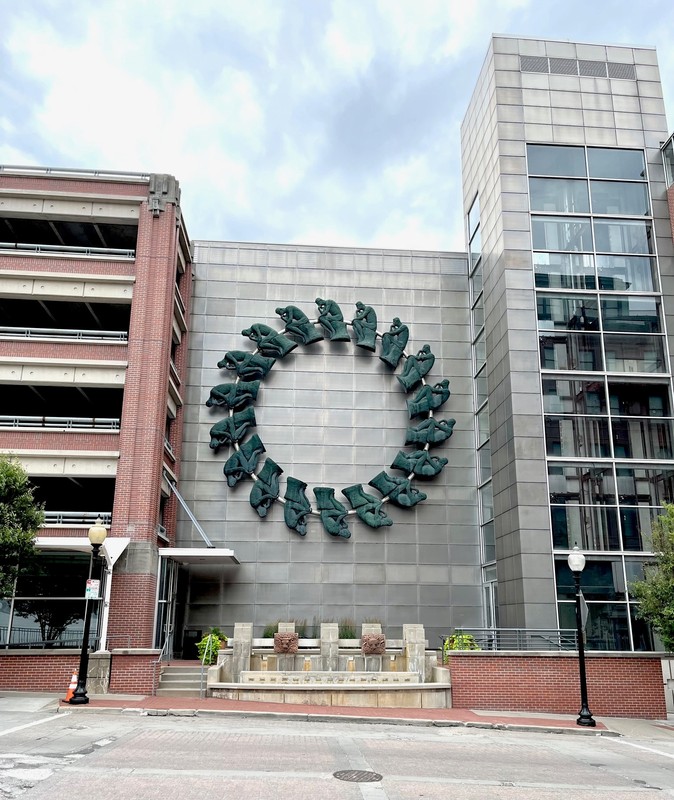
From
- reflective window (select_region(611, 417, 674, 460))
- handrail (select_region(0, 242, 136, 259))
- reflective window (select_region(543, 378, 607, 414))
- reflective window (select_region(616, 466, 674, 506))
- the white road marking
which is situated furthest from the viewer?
handrail (select_region(0, 242, 136, 259))

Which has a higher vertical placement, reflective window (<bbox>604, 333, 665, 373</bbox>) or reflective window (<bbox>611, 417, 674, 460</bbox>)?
reflective window (<bbox>604, 333, 665, 373</bbox>)

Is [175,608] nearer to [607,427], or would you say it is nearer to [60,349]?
[60,349]

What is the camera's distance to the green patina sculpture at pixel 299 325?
1336 inches

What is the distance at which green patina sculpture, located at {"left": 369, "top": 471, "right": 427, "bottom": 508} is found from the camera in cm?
3195

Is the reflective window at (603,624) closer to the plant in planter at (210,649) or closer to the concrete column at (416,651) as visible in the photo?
the concrete column at (416,651)

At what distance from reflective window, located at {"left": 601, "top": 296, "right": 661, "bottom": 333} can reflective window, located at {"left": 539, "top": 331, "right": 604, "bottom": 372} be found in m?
0.97

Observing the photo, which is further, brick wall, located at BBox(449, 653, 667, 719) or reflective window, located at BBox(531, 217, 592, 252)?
reflective window, located at BBox(531, 217, 592, 252)

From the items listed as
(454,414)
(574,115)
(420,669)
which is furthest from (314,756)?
(574,115)

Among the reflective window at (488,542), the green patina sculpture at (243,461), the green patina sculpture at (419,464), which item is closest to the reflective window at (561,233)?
the green patina sculpture at (419,464)

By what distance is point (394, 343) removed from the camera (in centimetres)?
3409

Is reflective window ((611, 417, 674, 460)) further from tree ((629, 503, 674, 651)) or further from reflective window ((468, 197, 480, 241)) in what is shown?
reflective window ((468, 197, 480, 241))

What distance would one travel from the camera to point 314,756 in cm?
1285

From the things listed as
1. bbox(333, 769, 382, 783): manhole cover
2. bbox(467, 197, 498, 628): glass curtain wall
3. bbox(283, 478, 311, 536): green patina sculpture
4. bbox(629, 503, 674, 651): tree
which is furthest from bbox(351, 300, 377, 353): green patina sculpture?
bbox(333, 769, 382, 783): manhole cover

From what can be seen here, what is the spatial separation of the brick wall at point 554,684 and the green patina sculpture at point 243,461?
1335cm
